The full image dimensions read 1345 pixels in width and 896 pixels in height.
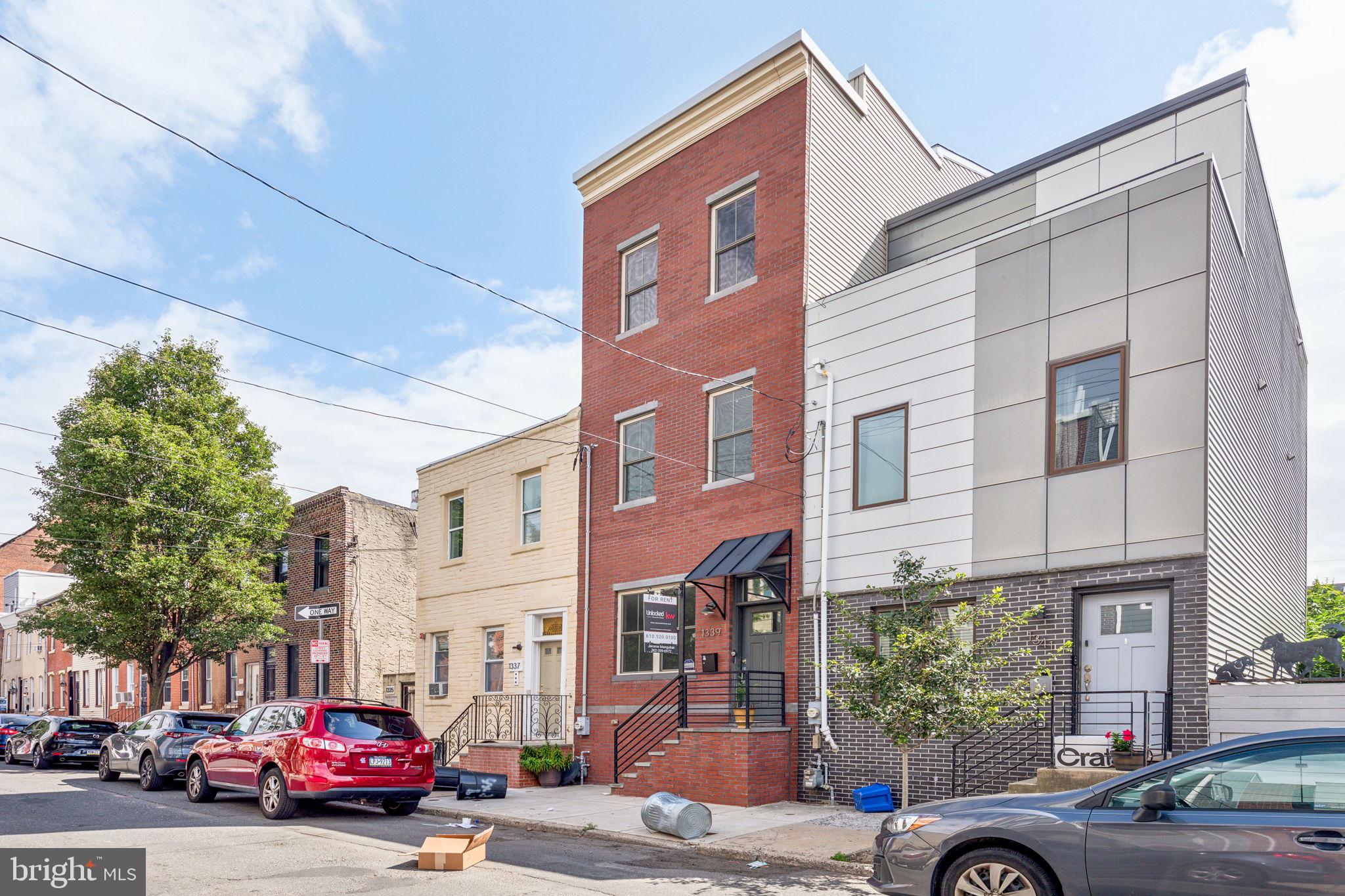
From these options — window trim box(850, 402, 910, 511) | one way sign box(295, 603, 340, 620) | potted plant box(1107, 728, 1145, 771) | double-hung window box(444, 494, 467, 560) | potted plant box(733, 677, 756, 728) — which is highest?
window trim box(850, 402, 910, 511)

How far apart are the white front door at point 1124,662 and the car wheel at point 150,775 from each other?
14831 millimetres

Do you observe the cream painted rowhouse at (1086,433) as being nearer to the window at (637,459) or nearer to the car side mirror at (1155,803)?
the window at (637,459)

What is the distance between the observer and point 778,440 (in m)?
17.4

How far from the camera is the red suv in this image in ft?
45.8

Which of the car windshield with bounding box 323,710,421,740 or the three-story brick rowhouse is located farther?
the three-story brick rowhouse

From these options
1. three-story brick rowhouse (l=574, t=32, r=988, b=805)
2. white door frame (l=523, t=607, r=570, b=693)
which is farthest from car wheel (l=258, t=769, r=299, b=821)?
white door frame (l=523, t=607, r=570, b=693)

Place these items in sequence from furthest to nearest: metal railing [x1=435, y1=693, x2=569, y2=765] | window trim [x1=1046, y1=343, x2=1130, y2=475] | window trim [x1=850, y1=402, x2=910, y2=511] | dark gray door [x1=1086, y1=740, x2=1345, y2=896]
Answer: metal railing [x1=435, y1=693, x2=569, y2=765]
window trim [x1=850, y1=402, x2=910, y2=511]
window trim [x1=1046, y1=343, x2=1130, y2=475]
dark gray door [x1=1086, y1=740, x2=1345, y2=896]

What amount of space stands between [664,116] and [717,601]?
893cm

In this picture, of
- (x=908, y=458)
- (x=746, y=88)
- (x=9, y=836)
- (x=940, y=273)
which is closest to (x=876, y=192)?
(x=746, y=88)

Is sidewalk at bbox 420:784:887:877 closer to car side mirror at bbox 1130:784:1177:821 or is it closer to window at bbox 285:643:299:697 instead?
car side mirror at bbox 1130:784:1177:821

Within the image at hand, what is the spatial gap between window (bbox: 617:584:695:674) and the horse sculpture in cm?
864

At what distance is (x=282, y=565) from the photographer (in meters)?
32.8

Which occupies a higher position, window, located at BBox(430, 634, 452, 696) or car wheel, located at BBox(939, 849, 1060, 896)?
car wheel, located at BBox(939, 849, 1060, 896)

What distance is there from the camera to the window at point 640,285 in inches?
806
